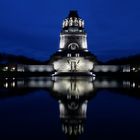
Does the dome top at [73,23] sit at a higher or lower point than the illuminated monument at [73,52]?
higher

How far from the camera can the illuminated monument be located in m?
90.4

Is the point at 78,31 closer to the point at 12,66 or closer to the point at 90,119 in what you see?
the point at 12,66

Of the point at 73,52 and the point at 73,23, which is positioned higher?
the point at 73,23

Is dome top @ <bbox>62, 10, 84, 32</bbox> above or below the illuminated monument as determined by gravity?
above

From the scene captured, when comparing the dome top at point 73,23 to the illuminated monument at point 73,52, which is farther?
the dome top at point 73,23

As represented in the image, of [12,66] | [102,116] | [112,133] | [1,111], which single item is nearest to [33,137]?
[112,133]

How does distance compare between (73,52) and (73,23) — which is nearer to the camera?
(73,52)

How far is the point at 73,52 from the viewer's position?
3639 inches

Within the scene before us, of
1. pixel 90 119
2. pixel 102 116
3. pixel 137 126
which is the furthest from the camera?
pixel 102 116

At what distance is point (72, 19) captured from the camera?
93.4m

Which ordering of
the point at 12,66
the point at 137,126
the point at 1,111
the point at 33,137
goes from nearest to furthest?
the point at 33,137 < the point at 137,126 < the point at 1,111 < the point at 12,66

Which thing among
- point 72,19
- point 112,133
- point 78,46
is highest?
point 72,19

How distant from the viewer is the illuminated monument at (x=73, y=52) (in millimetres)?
90438

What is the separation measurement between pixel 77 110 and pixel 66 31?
269 ft
